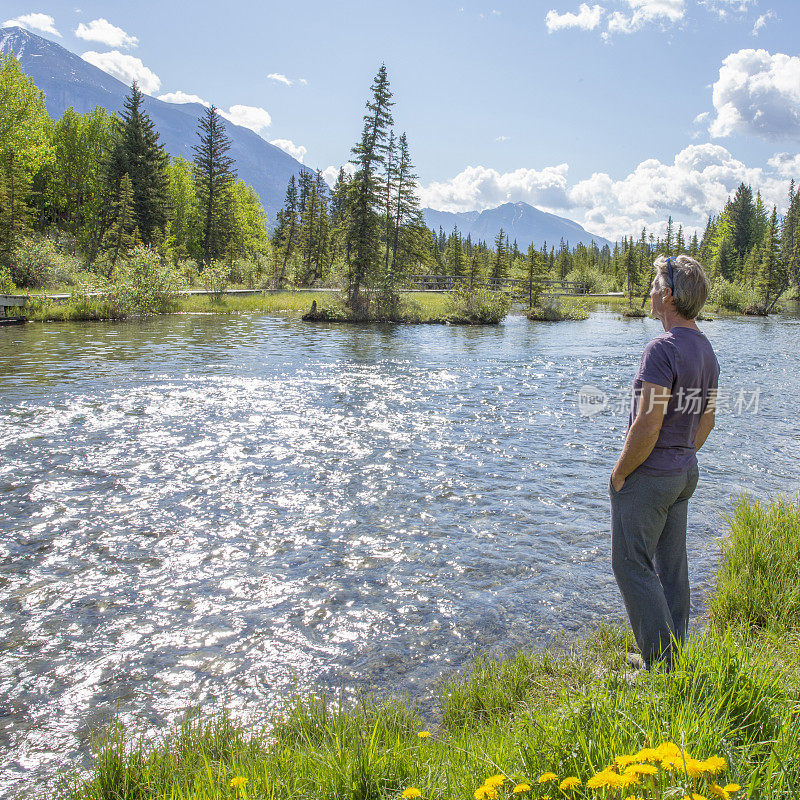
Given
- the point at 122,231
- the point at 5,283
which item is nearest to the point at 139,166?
the point at 122,231

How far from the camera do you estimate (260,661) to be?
17.6 feet

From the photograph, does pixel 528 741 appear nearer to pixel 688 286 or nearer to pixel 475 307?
pixel 688 286

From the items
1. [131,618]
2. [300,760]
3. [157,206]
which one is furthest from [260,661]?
[157,206]

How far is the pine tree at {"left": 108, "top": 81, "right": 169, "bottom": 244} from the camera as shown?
180 ft

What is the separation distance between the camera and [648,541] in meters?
3.98

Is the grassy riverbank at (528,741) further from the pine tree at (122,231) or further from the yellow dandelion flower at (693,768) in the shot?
the pine tree at (122,231)

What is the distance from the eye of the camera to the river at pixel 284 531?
5.19 m

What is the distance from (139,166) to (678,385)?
207 feet

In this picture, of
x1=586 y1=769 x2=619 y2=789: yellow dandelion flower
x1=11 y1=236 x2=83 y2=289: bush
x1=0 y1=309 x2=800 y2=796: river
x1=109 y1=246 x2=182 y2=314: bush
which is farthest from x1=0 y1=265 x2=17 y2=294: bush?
x1=586 y1=769 x2=619 y2=789: yellow dandelion flower

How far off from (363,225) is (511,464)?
34528 mm

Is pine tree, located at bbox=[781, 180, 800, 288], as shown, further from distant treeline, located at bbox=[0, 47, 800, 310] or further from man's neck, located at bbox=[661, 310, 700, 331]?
man's neck, located at bbox=[661, 310, 700, 331]

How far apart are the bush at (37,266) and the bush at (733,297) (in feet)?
223

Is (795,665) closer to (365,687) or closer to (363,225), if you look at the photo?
(365,687)

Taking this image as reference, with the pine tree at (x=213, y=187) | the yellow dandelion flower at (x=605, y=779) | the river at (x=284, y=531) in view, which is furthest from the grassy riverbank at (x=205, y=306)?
the yellow dandelion flower at (x=605, y=779)
